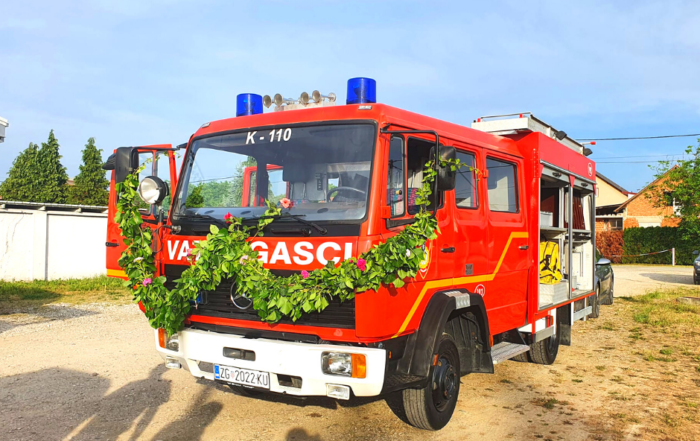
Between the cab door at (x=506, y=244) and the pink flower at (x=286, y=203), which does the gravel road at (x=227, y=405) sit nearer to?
the cab door at (x=506, y=244)

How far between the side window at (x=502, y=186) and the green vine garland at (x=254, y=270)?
1334 millimetres

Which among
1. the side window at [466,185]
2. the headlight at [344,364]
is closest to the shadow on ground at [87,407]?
the headlight at [344,364]

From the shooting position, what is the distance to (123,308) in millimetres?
12156

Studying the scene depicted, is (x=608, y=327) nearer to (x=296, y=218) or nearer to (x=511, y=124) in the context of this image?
(x=511, y=124)

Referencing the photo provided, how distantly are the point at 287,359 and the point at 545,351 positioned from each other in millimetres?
4312

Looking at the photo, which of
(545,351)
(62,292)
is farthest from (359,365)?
(62,292)

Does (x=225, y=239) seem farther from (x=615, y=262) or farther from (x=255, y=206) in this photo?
(x=615, y=262)

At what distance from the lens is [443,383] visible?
468cm

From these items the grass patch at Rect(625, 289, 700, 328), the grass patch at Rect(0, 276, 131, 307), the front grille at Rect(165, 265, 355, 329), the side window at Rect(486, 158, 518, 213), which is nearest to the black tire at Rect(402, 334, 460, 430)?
the front grille at Rect(165, 265, 355, 329)

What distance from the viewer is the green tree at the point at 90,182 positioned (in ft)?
123

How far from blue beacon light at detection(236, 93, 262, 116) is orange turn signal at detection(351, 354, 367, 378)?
249cm

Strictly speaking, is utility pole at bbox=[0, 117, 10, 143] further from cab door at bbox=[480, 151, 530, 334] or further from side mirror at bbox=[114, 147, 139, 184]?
cab door at bbox=[480, 151, 530, 334]

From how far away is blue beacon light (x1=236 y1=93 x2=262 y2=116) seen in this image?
205 inches

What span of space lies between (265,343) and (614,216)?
135 feet
